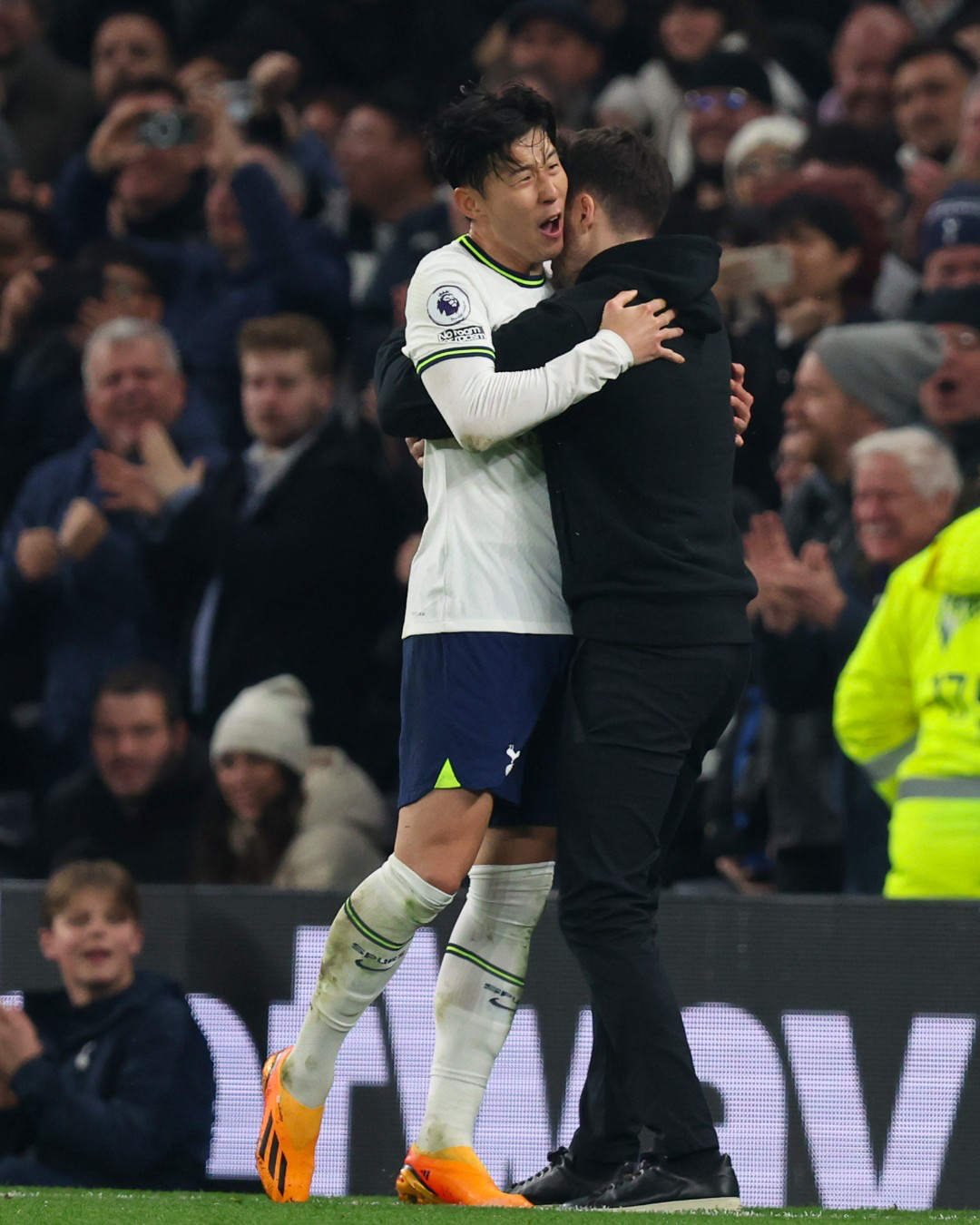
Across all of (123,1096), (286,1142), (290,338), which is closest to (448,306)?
(286,1142)

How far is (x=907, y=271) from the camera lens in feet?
24.8

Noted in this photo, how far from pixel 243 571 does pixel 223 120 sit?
8.78 feet

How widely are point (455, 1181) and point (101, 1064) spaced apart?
1604 millimetres

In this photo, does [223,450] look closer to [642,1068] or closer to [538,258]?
[538,258]

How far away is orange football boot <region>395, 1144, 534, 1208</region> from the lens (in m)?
3.95

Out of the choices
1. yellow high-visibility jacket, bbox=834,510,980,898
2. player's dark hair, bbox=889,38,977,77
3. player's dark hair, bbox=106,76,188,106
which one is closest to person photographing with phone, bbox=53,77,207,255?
player's dark hair, bbox=106,76,188,106

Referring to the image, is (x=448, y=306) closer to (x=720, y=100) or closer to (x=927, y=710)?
(x=927, y=710)

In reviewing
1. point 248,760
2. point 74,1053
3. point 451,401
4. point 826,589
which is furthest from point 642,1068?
point 248,760

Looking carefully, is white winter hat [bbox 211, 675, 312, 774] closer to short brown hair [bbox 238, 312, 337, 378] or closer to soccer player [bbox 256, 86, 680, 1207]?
short brown hair [bbox 238, 312, 337, 378]

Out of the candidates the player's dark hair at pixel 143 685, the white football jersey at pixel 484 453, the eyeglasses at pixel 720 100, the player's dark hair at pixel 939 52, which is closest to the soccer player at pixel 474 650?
the white football jersey at pixel 484 453

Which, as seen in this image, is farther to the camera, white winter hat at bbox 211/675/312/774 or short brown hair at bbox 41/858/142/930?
white winter hat at bbox 211/675/312/774

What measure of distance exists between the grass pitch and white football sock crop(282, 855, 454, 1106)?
0.85ft

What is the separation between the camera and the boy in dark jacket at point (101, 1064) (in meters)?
5.14

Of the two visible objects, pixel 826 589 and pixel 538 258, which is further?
pixel 826 589
